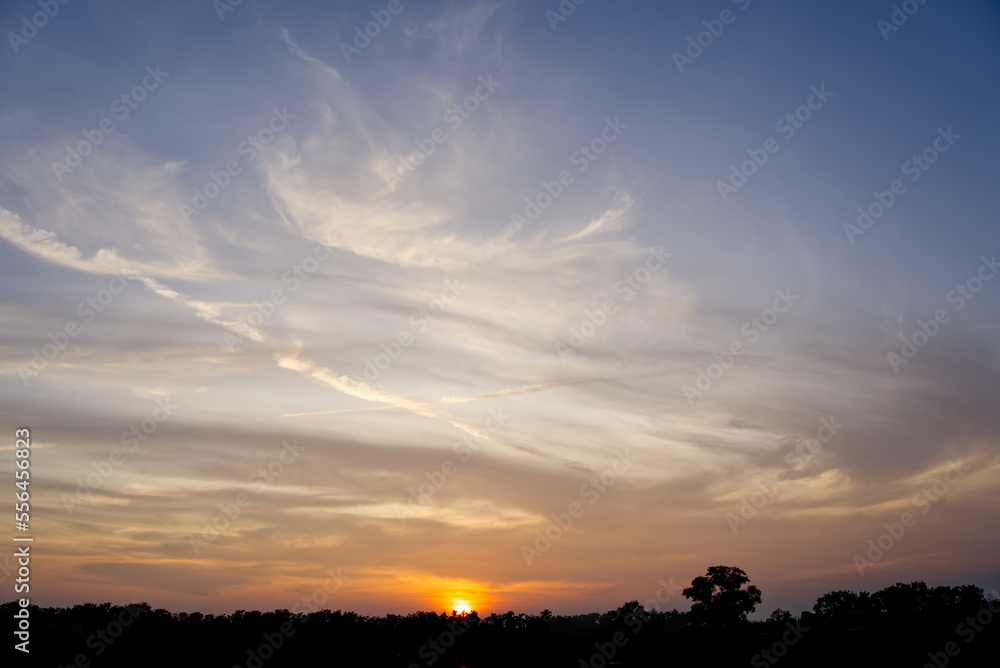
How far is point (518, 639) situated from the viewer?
14250 centimetres

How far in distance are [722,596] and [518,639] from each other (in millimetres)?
61494

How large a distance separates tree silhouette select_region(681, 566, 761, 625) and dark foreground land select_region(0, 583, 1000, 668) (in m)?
2.91

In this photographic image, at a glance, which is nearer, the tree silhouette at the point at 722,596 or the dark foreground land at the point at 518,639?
the dark foreground land at the point at 518,639

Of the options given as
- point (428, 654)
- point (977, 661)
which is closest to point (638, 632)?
point (428, 654)

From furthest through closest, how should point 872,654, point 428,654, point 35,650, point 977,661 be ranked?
point 428,654
point 35,650
point 872,654
point 977,661

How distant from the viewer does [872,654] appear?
79.2m

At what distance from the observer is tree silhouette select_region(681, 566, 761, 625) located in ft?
540

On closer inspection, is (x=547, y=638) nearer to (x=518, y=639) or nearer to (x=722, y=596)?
(x=518, y=639)

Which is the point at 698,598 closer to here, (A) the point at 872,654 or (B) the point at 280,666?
(A) the point at 872,654

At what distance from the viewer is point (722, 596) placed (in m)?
167

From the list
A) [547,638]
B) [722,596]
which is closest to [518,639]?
[547,638]

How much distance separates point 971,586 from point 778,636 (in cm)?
14195

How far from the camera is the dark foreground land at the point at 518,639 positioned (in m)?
82.0

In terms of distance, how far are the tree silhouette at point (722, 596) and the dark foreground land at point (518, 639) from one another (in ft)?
9.55
